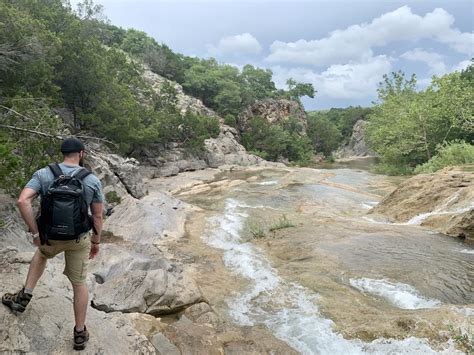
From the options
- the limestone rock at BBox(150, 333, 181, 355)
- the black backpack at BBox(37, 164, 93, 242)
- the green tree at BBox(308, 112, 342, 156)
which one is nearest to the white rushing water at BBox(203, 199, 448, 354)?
the limestone rock at BBox(150, 333, 181, 355)

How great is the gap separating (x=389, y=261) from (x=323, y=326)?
Answer: 3.45m

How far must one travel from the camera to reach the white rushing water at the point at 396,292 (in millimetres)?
6520

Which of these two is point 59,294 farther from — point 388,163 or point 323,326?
point 388,163

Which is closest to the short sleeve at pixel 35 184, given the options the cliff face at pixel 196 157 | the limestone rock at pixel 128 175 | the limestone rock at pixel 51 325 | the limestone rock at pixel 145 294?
the limestone rock at pixel 51 325

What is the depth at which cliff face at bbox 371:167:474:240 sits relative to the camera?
10.4 m

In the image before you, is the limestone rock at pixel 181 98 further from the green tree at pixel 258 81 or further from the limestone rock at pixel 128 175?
the limestone rock at pixel 128 175

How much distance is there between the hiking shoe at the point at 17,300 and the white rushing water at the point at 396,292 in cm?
565

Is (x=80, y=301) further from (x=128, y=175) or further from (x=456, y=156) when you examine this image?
(x=456, y=156)

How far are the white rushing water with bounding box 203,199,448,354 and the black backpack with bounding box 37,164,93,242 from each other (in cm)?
355

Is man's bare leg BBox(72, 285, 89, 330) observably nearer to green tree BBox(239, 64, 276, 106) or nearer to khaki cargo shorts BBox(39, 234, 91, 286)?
khaki cargo shorts BBox(39, 234, 91, 286)

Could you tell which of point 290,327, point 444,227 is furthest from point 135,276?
point 444,227

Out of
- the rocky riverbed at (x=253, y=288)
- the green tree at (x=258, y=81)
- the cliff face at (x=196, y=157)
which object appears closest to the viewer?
the rocky riverbed at (x=253, y=288)

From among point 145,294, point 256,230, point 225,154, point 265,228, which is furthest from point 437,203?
point 225,154

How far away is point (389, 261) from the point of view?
8.48 m
